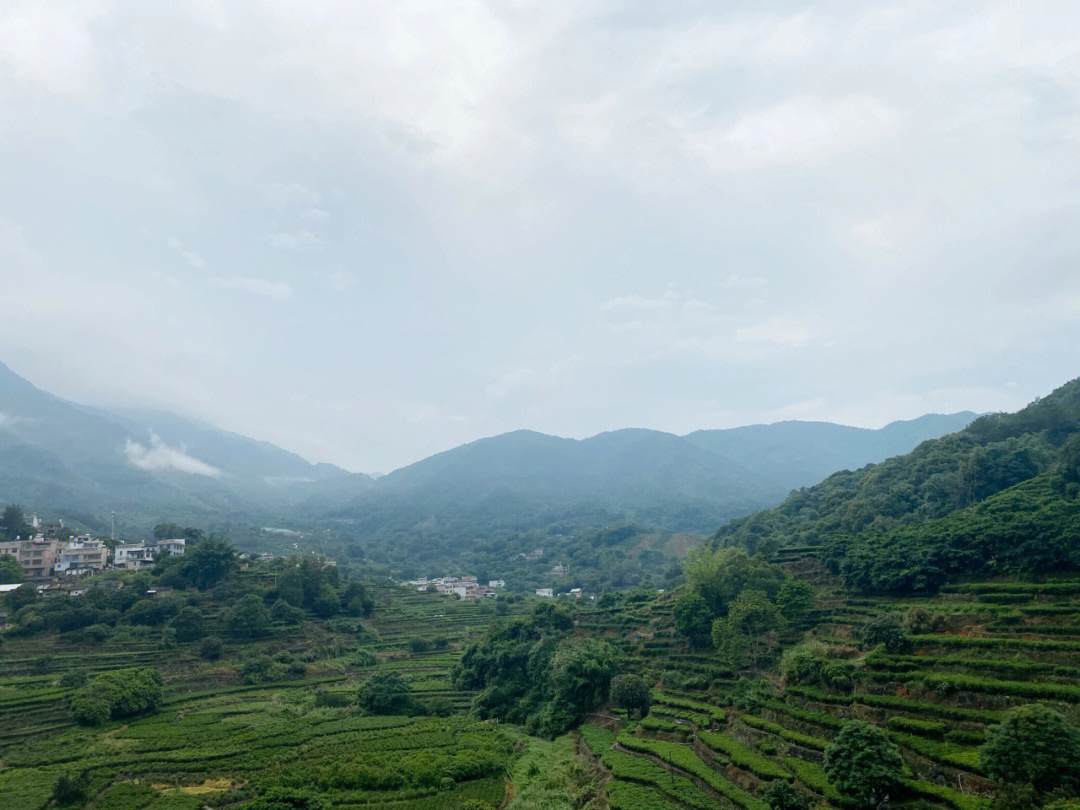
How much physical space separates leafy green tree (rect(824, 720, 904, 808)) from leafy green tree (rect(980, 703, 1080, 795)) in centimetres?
187

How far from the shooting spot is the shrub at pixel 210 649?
39.9 metres

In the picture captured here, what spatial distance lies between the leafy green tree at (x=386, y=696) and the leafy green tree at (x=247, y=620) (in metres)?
13.2

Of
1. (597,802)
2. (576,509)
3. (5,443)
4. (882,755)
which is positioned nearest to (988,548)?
(882,755)

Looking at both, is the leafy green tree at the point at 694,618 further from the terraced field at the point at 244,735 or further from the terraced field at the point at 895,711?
the terraced field at the point at 244,735

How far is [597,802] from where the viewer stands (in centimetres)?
1978

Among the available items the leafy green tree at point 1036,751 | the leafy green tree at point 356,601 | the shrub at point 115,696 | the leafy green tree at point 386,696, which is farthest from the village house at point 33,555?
the leafy green tree at point 1036,751

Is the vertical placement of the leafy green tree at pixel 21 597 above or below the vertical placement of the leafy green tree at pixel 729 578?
below

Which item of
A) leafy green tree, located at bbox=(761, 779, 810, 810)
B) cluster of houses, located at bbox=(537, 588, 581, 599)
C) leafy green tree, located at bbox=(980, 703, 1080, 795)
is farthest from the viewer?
cluster of houses, located at bbox=(537, 588, 581, 599)

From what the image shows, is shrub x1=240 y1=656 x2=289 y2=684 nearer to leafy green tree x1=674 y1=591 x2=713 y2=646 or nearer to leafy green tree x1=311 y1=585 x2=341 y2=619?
leafy green tree x1=311 y1=585 x2=341 y2=619

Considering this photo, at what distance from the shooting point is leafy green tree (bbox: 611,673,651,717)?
28.0 metres

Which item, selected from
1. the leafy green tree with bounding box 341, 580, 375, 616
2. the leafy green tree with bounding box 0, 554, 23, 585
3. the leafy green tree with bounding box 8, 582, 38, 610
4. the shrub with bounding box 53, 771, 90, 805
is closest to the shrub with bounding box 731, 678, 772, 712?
the shrub with bounding box 53, 771, 90, 805

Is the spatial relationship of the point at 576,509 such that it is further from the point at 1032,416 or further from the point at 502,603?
the point at 1032,416

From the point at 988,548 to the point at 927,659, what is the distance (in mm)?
8101

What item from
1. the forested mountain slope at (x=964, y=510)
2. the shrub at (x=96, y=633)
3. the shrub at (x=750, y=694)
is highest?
the forested mountain slope at (x=964, y=510)
